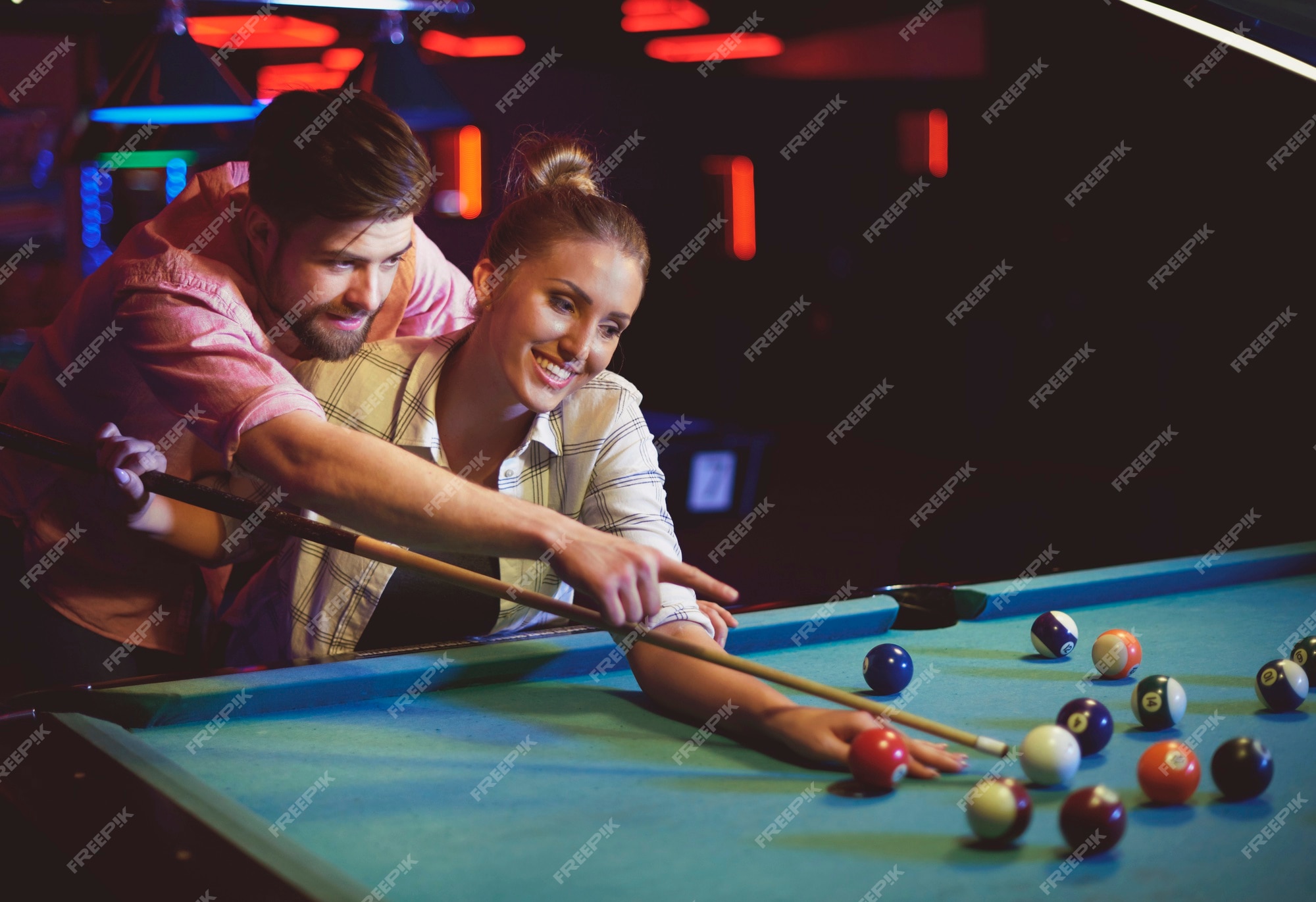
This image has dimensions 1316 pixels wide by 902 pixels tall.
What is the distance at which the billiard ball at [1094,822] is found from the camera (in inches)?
43.9

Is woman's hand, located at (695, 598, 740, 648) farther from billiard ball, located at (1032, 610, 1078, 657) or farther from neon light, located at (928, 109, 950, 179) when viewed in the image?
neon light, located at (928, 109, 950, 179)

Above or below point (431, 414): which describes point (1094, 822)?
below

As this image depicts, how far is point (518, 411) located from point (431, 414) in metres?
0.15

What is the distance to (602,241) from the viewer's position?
2006mm

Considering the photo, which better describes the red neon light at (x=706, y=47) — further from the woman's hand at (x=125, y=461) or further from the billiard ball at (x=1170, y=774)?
the billiard ball at (x=1170, y=774)

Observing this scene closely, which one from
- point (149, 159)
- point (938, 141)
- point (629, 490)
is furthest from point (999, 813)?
point (938, 141)

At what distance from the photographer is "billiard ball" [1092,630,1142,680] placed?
1.78 m

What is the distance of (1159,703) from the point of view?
4.94 ft

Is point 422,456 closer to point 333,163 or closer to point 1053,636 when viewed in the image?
point 333,163

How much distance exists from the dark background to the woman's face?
3.83ft

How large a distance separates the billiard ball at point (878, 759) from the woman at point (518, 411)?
1.59 feet

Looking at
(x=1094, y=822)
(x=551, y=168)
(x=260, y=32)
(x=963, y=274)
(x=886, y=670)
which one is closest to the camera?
(x=1094, y=822)

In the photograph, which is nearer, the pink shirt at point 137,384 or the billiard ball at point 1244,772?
the billiard ball at point 1244,772

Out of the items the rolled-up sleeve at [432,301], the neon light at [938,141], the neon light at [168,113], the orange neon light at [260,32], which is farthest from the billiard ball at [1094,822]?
the neon light at [938,141]
